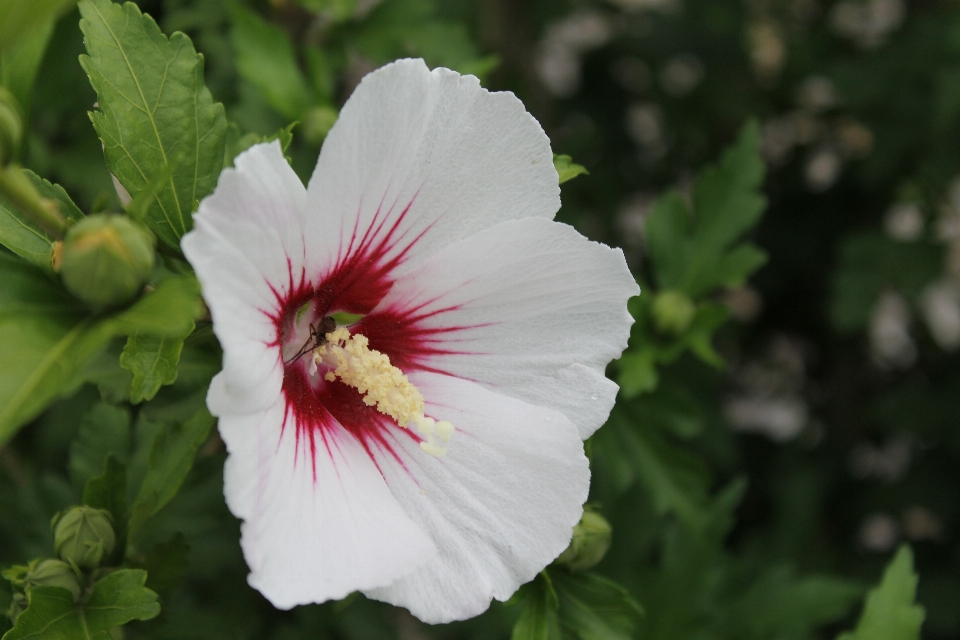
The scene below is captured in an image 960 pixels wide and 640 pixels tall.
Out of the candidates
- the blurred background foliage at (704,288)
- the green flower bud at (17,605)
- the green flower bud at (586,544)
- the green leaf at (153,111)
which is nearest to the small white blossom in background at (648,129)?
the blurred background foliage at (704,288)

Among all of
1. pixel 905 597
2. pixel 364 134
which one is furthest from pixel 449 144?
pixel 905 597

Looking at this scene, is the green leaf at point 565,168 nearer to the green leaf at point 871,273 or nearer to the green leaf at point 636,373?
the green leaf at point 636,373

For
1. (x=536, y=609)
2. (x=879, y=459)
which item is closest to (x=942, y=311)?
(x=879, y=459)

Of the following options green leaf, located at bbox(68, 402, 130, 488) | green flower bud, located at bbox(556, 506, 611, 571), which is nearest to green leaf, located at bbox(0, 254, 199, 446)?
green leaf, located at bbox(68, 402, 130, 488)

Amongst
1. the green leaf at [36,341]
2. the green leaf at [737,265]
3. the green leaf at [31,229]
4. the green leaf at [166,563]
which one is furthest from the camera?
the green leaf at [737,265]

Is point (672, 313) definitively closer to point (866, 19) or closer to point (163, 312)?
point (163, 312)

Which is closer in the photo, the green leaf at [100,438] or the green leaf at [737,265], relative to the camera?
the green leaf at [100,438]

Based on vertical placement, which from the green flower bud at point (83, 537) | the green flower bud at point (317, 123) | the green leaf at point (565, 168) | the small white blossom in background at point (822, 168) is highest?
the small white blossom in background at point (822, 168)
